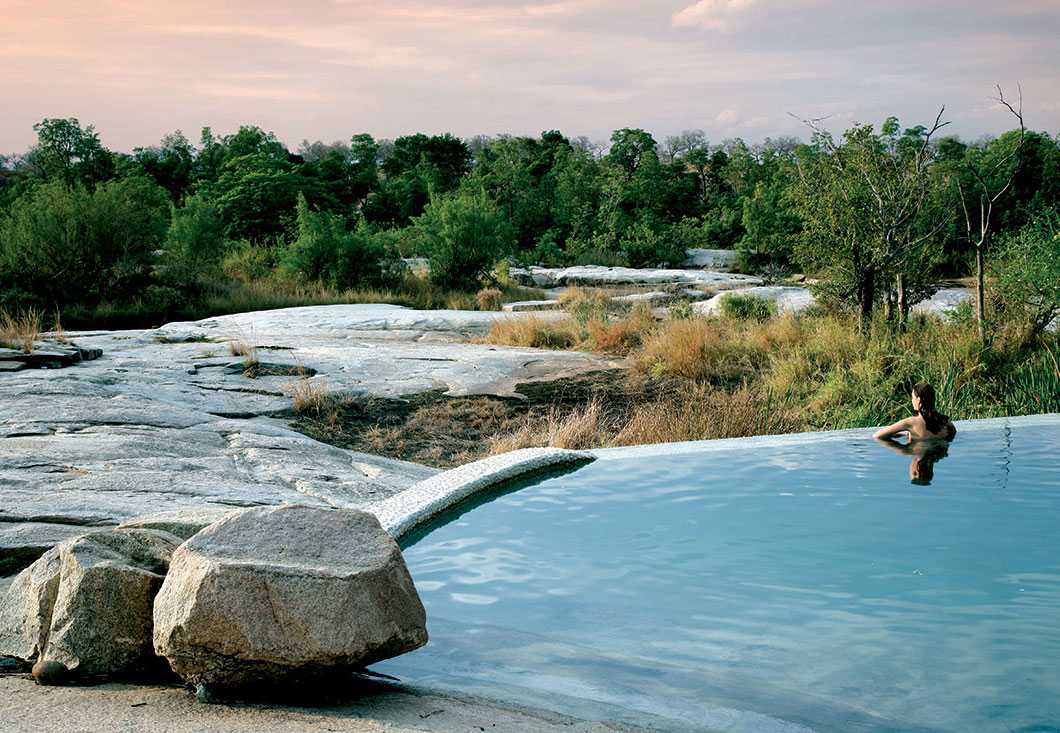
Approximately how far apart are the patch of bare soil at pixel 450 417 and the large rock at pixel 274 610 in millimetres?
4271

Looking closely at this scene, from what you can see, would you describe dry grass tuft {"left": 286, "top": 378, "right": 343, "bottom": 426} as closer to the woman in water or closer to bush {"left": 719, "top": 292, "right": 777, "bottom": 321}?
the woman in water

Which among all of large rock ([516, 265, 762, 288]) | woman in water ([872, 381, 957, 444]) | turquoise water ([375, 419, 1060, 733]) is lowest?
turquoise water ([375, 419, 1060, 733])

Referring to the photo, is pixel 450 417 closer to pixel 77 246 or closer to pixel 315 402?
pixel 315 402


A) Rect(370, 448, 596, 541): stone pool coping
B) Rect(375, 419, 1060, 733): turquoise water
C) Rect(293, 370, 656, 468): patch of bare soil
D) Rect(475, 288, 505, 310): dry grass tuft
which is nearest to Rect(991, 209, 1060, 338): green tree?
Rect(293, 370, 656, 468): patch of bare soil

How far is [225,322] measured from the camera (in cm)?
1385

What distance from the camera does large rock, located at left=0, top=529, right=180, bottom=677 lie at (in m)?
2.70

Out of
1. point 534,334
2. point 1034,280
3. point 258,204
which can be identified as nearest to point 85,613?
point 534,334

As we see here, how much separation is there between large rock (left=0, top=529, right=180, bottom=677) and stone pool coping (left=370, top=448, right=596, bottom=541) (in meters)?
1.24

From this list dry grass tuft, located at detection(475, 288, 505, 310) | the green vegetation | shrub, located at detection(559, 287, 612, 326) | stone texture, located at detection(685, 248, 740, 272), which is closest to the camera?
the green vegetation

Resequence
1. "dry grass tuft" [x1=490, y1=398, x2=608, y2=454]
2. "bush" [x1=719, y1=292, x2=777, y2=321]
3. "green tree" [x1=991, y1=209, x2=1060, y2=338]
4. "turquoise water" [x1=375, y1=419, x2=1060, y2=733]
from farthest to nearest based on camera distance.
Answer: "bush" [x1=719, y1=292, x2=777, y2=321], "green tree" [x1=991, y1=209, x2=1060, y2=338], "dry grass tuft" [x1=490, y1=398, x2=608, y2=454], "turquoise water" [x1=375, y1=419, x2=1060, y2=733]

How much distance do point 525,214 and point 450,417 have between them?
84.6 ft

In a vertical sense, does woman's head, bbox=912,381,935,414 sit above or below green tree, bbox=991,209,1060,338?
below

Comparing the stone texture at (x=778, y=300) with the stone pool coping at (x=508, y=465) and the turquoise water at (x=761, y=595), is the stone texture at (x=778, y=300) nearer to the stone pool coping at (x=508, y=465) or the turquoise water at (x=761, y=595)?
the stone pool coping at (x=508, y=465)

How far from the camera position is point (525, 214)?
110ft
